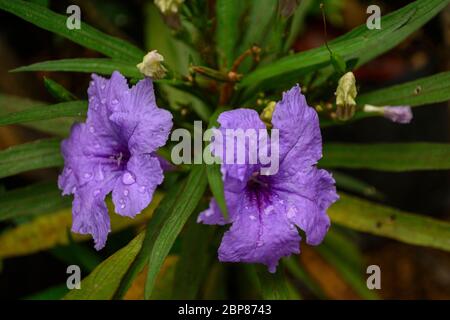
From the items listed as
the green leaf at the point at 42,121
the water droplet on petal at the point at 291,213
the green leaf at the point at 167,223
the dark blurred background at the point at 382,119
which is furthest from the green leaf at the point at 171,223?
the dark blurred background at the point at 382,119

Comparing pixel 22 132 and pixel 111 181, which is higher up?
pixel 22 132

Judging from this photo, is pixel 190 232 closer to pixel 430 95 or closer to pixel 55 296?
pixel 55 296

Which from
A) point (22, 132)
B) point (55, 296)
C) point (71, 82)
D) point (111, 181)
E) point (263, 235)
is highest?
point (71, 82)

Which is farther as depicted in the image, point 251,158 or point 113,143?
point 113,143

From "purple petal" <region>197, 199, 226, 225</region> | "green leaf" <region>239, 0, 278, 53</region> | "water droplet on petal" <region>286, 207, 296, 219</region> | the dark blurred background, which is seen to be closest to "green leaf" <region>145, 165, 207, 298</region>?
"purple petal" <region>197, 199, 226, 225</region>

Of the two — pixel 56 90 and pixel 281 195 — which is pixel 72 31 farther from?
pixel 281 195

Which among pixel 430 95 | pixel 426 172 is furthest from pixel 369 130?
pixel 430 95
